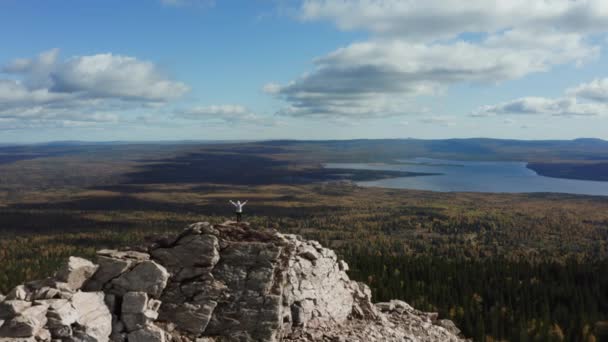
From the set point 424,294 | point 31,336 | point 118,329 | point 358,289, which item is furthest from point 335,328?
point 424,294

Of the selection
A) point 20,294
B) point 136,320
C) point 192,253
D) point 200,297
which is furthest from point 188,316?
point 20,294

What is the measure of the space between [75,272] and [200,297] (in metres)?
8.50

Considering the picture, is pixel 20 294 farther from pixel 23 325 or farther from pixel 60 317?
pixel 60 317

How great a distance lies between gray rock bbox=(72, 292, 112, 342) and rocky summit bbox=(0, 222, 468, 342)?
61 mm

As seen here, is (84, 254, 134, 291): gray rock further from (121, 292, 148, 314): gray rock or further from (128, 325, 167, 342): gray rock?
(128, 325, 167, 342): gray rock

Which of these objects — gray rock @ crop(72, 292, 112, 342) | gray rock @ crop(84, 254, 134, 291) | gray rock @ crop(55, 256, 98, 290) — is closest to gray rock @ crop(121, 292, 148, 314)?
gray rock @ crop(72, 292, 112, 342)

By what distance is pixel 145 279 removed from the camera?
32625 millimetres

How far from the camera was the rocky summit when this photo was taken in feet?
93.9

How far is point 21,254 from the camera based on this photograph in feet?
548

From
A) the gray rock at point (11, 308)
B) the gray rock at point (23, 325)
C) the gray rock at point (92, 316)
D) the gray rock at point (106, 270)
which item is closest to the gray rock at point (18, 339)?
the gray rock at point (23, 325)

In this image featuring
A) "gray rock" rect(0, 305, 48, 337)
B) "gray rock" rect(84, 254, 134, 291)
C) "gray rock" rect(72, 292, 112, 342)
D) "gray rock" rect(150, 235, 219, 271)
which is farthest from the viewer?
"gray rock" rect(150, 235, 219, 271)

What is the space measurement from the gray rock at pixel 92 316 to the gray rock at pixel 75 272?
1505 mm

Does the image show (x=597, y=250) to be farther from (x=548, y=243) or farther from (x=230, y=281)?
(x=230, y=281)

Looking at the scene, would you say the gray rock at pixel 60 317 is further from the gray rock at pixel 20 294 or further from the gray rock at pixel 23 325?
the gray rock at pixel 20 294
